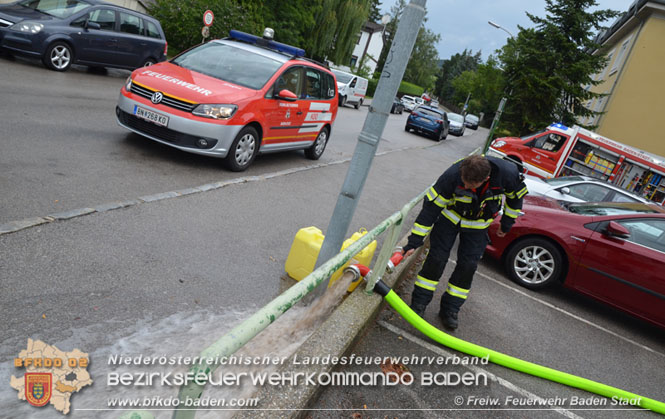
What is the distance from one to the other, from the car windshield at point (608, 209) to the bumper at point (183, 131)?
4.99m

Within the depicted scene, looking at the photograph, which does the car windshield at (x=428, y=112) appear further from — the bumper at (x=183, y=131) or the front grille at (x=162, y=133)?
the front grille at (x=162, y=133)

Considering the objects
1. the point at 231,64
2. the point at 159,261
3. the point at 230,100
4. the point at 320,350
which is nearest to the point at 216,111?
the point at 230,100

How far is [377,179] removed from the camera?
1091 cm

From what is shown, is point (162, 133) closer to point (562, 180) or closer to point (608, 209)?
point (608, 209)

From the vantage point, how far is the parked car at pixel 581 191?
9520mm

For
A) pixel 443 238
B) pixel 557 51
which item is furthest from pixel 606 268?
pixel 557 51

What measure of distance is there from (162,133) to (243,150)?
1.26 m

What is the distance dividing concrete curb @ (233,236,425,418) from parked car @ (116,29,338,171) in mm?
3624

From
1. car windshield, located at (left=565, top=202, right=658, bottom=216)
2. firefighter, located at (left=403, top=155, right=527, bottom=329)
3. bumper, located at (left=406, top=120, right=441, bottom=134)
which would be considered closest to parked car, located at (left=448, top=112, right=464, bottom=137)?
bumper, located at (left=406, top=120, right=441, bottom=134)

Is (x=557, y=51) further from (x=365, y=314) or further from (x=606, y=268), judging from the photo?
(x=365, y=314)

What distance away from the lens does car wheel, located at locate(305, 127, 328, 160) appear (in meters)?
10.2

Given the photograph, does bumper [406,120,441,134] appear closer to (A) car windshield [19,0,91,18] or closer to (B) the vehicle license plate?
(A) car windshield [19,0,91,18]

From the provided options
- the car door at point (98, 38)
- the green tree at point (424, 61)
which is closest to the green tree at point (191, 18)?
the car door at point (98, 38)

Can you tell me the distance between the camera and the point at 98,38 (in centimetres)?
1273
